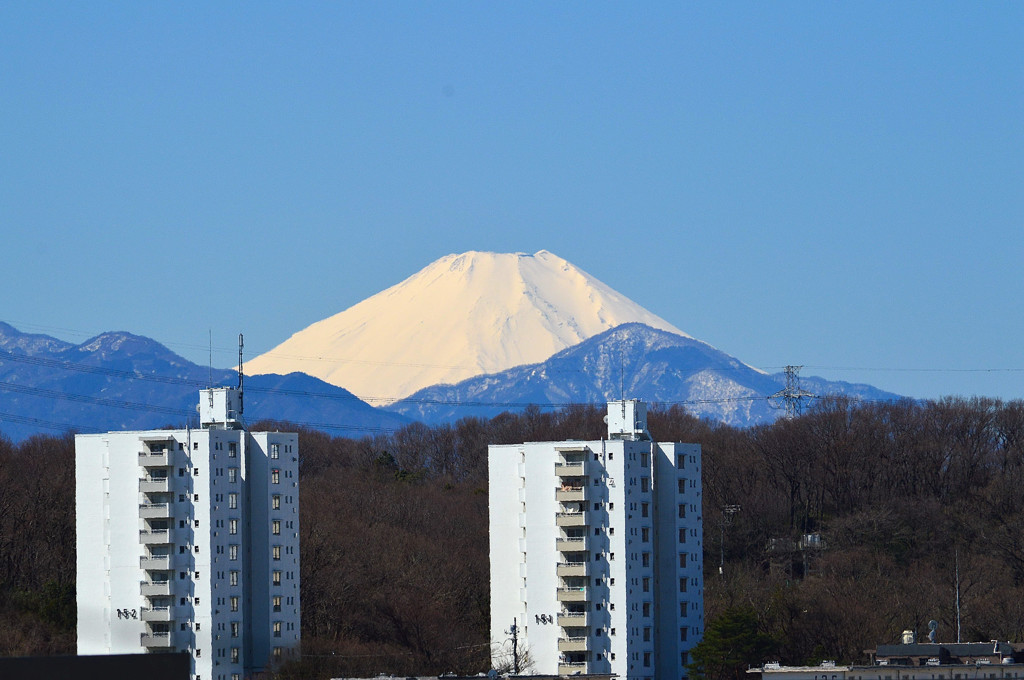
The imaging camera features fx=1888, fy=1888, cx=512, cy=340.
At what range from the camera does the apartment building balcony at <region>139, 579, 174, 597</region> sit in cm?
9875

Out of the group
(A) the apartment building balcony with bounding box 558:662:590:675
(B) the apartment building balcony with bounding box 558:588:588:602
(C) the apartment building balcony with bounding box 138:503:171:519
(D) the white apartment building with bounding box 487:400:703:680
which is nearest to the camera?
(C) the apartment building balcony with bounding box 138:503:171:519

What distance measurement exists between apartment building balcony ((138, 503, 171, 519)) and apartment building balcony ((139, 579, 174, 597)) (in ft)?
11.2

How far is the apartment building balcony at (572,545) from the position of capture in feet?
338

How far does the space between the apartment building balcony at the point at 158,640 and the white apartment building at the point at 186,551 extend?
0.17 feet

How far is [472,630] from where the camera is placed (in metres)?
112

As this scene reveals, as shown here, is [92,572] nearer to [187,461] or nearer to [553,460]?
[187,461]

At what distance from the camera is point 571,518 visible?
104 m

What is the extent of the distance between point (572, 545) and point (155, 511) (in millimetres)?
22525

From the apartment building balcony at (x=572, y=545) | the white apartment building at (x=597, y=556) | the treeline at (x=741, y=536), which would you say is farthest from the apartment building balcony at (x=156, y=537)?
the apartment building balcony at (x=572, y=545)

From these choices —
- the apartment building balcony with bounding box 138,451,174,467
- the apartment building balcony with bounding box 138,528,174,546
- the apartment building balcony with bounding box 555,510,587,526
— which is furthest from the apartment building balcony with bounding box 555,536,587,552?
the apartment building balcony with bounding box 138,451,174,467

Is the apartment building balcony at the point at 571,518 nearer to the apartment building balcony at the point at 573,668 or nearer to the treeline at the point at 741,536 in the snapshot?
the apartment building balcony at the point at 573,668

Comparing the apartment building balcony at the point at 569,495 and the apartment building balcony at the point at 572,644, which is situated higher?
the apartment building balcony at the point at 569,495

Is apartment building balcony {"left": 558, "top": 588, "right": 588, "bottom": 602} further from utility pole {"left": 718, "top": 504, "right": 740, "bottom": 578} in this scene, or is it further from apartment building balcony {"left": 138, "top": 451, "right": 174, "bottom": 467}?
utility pole {"left": 718, "top": 504, "right": 740, "bottom": 578}

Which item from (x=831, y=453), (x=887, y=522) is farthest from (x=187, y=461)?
(x=831, y=453)
